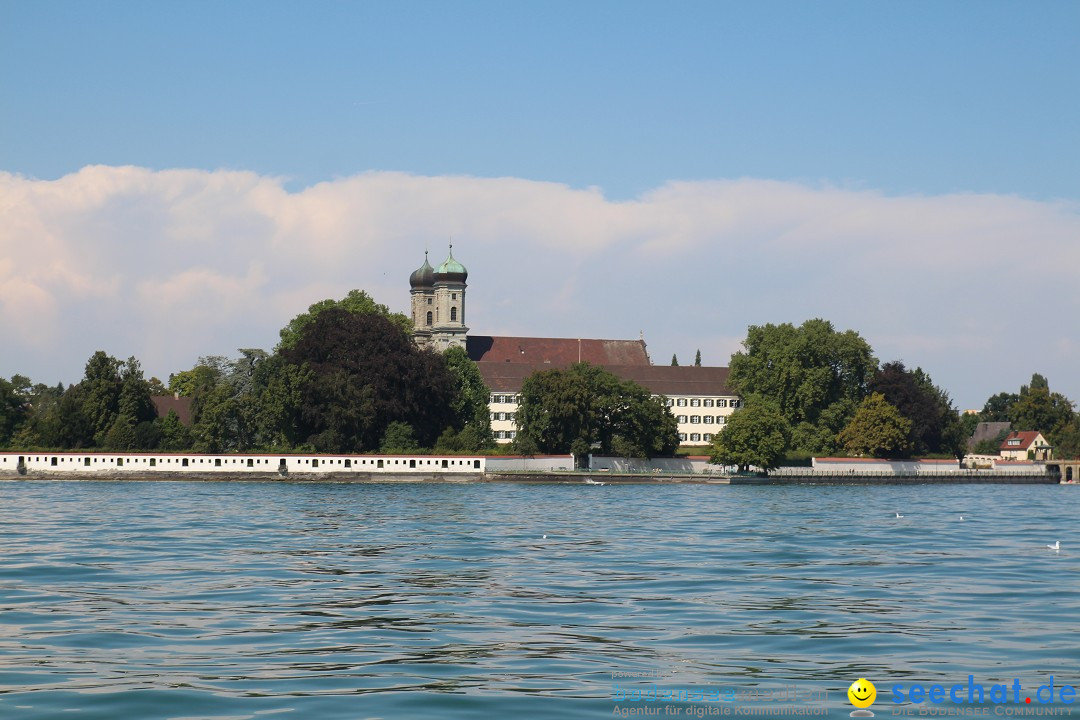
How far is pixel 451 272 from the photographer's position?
161m

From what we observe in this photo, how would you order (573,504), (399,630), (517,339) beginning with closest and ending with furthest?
1. (399,630)
2. (573,504)
3. (517,339)

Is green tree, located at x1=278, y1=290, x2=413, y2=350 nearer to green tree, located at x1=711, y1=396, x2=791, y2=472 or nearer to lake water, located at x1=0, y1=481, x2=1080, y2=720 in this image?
green tree, located at x1=711, y1=396, x2=791, y2=472

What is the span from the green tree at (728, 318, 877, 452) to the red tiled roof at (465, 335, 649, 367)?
46632 mm

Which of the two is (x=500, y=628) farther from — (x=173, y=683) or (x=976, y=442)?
(x=976, y=442)

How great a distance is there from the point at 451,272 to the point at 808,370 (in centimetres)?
6375

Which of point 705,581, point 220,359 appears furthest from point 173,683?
point 220,359

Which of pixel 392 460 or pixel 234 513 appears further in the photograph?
pixel 392 460

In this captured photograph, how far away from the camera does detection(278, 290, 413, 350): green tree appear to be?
107062 mm

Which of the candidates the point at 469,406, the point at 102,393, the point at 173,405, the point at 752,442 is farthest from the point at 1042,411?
the point at 102,393

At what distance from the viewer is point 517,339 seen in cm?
15912

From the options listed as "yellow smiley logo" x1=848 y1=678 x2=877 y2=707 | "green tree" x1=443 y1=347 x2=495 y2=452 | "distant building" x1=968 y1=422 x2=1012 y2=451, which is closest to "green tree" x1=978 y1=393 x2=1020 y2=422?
"distant building" x1=968 y1=422 x2=1012 y2=451

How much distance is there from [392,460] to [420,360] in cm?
871

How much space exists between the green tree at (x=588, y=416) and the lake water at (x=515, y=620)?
5542cm

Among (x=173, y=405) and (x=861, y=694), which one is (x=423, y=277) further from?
(x=861, y=694)
